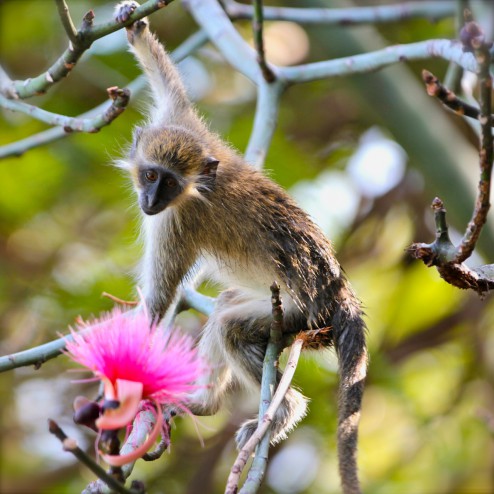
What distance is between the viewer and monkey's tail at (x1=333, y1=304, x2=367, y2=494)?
10.1ft

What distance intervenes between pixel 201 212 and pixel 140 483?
2.81 metres

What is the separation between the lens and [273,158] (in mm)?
7141

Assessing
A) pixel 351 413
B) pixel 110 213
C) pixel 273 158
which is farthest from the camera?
pixel 110 213

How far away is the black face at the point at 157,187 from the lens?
4.69 meters

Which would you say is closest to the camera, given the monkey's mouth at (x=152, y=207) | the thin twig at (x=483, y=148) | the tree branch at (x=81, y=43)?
the thin twig at (x=483, y=148)

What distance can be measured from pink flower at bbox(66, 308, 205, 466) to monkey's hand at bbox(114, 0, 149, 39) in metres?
1.51

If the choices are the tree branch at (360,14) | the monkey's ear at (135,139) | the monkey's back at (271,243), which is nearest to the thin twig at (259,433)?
the monkey's back at (271,243)

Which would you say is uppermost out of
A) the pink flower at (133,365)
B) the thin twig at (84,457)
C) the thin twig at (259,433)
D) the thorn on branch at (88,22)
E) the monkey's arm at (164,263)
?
the thorn on branch at (88,22)

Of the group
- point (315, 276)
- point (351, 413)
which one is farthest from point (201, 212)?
point (351, 413)

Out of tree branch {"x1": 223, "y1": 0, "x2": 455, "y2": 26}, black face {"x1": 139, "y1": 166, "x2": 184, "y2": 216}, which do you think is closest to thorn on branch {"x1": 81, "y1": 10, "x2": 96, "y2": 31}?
black face {"x1": 139, "y1": 166, "x2": 184, "y2": 216}

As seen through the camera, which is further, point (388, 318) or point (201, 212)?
point (388, 318)

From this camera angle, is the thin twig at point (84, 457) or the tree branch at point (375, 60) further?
the tree branch at point (375, 60)

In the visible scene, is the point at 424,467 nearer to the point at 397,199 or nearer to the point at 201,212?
the point at 397,199

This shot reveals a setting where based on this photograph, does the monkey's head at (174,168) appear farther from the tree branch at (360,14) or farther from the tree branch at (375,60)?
the tree branch at (360,14)
